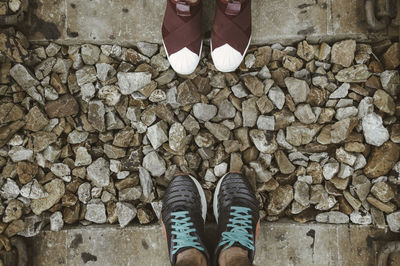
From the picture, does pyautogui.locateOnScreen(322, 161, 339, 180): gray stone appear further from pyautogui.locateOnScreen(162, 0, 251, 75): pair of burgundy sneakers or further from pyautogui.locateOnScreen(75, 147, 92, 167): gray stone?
pyautogui.locateOnScreen(75, 147, 92, 167): gray stone

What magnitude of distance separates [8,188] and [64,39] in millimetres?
680

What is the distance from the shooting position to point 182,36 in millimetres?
1301

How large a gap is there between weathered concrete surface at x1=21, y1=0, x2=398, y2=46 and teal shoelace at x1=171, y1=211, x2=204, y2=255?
2.50ft

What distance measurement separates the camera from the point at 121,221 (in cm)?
139

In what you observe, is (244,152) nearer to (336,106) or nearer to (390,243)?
(336,106)

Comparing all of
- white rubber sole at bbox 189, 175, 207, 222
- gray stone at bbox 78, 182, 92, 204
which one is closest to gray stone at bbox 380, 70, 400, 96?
white rubber sole at bbox 189, 175, 207, 222

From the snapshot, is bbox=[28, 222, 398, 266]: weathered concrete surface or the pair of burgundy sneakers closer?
the pair of burgundy sneakers

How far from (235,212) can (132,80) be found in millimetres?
707

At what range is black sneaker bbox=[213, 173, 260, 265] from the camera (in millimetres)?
1298

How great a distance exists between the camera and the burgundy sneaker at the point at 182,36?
1286 mm

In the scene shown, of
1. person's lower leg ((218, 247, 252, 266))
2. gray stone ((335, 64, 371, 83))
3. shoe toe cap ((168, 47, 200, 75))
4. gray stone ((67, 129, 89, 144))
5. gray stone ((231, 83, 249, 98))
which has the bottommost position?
person's lower leg ((218, 247, 252, 266))

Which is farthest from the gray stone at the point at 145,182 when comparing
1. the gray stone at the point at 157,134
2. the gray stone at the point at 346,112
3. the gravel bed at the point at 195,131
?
the gray stone at the point at 346,112

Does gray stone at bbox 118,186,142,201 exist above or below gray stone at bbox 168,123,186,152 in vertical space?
below

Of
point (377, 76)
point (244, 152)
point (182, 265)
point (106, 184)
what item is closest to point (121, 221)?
point (106, 184)
